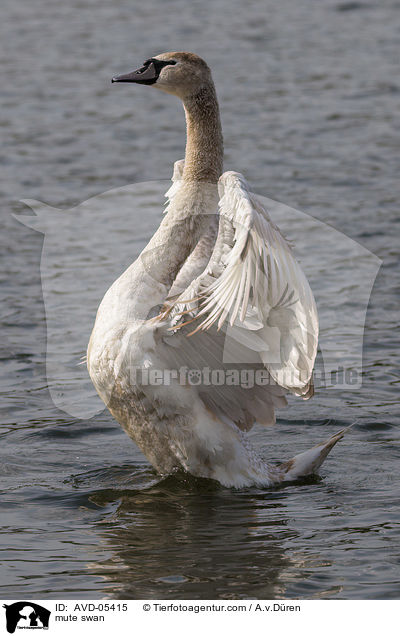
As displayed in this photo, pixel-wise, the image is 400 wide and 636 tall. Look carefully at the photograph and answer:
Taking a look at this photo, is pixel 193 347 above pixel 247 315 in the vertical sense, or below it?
below

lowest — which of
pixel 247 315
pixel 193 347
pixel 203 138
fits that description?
pixel 193 347

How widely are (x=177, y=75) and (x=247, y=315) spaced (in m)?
1.93

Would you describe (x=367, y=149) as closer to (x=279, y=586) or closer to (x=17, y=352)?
(x=17, y=352)

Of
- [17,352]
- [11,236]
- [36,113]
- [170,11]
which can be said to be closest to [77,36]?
[170,11]

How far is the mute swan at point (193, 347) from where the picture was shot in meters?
6.56

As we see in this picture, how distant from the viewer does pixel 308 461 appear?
295 inches

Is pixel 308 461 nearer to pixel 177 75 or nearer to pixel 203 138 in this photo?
pixel 203 138

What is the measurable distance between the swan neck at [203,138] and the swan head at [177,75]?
5 cm

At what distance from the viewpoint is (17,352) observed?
A: 397 inches

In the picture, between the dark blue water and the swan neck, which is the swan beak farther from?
the dark blue water

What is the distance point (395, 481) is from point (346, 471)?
43 centimetres
